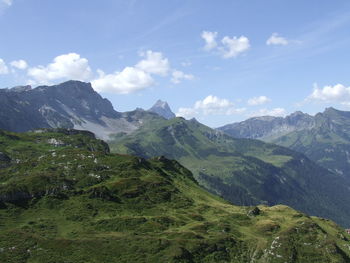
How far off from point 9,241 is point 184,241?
69.8m

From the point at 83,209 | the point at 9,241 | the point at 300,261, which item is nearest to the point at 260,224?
the point at 300,261

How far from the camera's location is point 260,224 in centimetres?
19462

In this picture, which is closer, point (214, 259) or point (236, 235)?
point (214, 259)

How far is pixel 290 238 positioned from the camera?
586 feet

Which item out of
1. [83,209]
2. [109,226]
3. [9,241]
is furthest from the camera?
[83,209]

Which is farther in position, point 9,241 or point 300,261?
point 300,261

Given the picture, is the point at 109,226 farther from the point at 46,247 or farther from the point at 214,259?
the point at 214,259

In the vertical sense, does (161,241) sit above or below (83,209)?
below

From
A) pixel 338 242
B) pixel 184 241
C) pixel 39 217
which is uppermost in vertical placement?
pixel 39 217

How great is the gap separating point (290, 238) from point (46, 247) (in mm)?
106068

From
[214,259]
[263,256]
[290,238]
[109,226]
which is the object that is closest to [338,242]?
[290,238]

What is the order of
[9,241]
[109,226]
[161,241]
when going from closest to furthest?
[9,241] → [161,241] → [109,226]

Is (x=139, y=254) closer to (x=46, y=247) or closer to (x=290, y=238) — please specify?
(x=46, y=247)

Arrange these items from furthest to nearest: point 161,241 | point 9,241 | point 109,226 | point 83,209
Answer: point 83,209 < point 109,226 < point 161,241 < point 9,241
